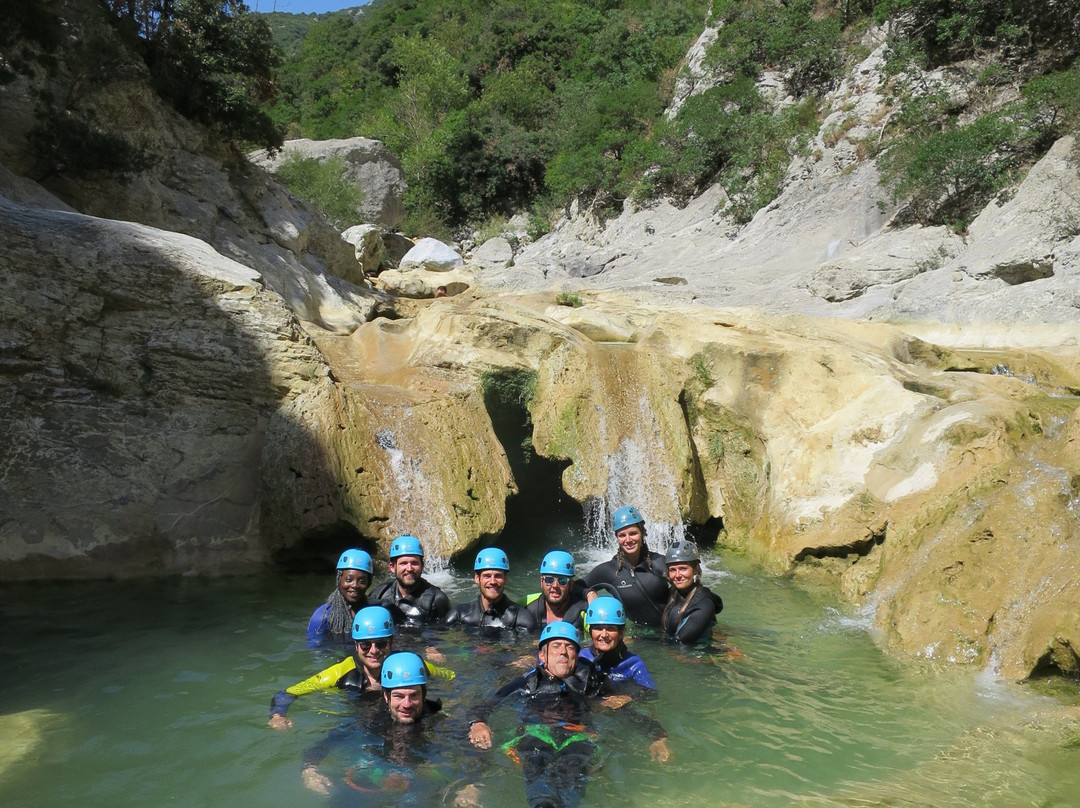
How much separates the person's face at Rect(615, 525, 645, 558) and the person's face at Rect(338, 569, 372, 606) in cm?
210

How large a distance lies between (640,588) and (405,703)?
8.80 ft

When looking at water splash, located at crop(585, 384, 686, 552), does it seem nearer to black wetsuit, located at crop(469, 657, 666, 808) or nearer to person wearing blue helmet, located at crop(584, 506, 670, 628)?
person wearing blue helmet, located at crop(584, 506, 670, 628)

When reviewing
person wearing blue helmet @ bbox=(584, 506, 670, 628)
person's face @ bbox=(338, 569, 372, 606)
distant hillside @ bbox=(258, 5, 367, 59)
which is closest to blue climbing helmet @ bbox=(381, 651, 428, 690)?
person's face @ bbox=(338, 569, 372, 606)

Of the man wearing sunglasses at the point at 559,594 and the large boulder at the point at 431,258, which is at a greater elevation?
the large boulder at the point at 431,258

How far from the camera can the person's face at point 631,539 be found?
23.2 ft

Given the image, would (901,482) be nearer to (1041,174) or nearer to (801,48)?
(1041,174)

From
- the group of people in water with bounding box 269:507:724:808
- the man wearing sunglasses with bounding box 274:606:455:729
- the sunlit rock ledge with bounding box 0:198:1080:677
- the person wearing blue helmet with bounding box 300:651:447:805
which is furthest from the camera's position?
the sunlit rock ledge with bounding box 0:198:1080:677

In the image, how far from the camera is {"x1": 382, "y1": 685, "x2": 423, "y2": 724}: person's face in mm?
4723

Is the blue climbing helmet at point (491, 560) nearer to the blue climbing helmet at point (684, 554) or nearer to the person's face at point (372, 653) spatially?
the blue climbing helmet at point (684, 554)

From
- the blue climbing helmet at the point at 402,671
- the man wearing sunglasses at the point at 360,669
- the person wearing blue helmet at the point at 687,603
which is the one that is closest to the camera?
the blue climbing helmet at the point at 402,671

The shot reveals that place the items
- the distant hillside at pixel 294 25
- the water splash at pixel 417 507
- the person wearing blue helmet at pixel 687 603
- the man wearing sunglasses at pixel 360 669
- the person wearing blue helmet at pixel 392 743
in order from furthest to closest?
the distant hillside at pixel 294 25, the water splash at pixel 417 507, the person wearing blue helmet at pixel 687 603, the man wearing sunglasses at pixel 360 669, the person wearing blue helmet at pixel 392 743

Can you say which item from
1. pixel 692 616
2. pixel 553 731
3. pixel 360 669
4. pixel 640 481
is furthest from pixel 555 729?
pixel 640 481

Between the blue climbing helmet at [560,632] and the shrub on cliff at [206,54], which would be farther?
the shrub on cliff at [206,54]

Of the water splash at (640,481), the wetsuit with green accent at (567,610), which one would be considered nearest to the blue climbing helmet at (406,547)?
the wetsuit with green accent at (567,610)
